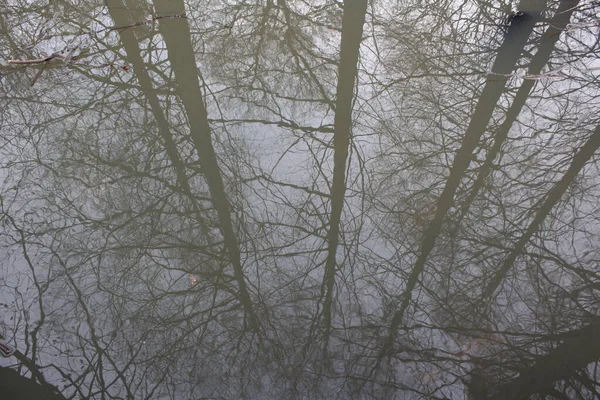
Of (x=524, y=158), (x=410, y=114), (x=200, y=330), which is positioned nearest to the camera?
(x=200, y=330)

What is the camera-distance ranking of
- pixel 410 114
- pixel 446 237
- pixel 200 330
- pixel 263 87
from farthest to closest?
pixel 263 87, pixel 410 114, pixel 446 237, pixel 200 330

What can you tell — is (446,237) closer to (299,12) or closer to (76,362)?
(76,362)

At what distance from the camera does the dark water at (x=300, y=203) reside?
5.65 ft

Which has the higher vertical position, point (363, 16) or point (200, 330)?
point (363, 16)

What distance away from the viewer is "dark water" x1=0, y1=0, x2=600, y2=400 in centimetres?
172

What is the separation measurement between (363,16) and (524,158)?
1865 mm

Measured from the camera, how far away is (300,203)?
2324 millimetres

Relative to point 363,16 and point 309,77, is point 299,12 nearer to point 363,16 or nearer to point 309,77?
point 363,16

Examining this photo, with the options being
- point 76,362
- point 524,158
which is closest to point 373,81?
point 524,158

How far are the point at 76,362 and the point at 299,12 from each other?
10.4ft

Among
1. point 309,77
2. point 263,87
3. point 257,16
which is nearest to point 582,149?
point 309,77

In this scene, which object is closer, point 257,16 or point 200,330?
point 200,330

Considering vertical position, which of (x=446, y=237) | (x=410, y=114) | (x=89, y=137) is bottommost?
(x=446, y=237)

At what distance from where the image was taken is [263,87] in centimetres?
299
